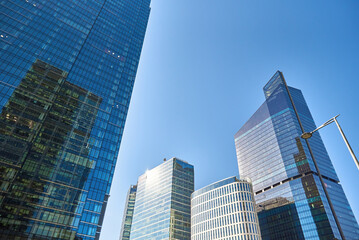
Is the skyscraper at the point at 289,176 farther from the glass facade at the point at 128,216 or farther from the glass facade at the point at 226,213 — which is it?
the glass facade at the point at 128,216

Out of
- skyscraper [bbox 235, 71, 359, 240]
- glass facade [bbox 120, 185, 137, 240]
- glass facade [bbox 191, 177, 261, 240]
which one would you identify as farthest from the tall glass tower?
glass facade [bbox 120, 185, 137, 240]

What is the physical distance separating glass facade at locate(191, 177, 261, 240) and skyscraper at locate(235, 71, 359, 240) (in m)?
31.5

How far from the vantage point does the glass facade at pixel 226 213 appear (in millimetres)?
97688

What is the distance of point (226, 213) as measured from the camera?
345 ft

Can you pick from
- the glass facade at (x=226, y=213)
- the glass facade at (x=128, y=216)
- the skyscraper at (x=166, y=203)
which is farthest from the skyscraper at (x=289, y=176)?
the glass facade at (x=128, y=216)

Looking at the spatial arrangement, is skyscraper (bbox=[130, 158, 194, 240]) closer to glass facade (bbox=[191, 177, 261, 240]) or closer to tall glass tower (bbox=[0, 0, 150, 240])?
glass facade (bbox=[191, 177, 261, 240])

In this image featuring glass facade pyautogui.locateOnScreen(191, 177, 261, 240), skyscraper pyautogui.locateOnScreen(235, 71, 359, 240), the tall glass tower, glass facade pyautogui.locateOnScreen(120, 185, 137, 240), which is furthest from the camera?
glass facade pyautogui.locateOnScreen(120, 185, 137, 240)

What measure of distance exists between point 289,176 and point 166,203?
70984mm

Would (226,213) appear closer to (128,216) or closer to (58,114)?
(58,114)

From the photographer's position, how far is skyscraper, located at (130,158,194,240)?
120 metres

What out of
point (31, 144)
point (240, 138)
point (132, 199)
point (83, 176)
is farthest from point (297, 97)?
point (31, 144)

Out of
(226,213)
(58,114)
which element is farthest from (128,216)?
(58,114)

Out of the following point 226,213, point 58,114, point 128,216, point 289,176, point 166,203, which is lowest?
point 226,213

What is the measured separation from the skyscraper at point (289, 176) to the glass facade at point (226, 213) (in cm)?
3145
